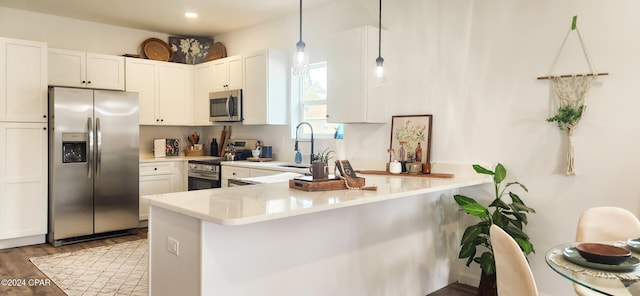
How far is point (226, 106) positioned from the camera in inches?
213

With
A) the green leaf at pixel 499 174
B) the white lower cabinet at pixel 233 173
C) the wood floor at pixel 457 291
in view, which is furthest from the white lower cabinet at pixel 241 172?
the green leaf at pixel 499 174

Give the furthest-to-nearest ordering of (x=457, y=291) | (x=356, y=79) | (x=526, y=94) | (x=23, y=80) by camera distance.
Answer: (x=23, y=80) < (x=356, y=79) < (x=457, y=291) < (x=526, y=94)

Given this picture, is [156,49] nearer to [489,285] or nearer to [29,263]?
[29,263]

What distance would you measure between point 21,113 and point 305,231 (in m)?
3.70

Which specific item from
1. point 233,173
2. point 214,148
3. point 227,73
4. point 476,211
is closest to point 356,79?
point 476,211

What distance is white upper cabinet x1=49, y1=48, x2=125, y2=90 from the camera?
198 inches

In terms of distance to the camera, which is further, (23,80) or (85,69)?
(85,69)

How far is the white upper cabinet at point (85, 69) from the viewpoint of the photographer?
503 centimetres

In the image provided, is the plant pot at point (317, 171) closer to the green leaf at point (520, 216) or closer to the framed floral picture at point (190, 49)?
the green leaf at point (520, 216)

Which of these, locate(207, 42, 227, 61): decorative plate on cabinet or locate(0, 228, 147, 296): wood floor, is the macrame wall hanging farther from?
locate(207, 42, 227, 61): decorative plate on cabinet

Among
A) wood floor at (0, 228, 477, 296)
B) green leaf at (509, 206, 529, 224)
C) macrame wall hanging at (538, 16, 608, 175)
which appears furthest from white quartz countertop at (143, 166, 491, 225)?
wood floor at (0, 228, 477, 296)

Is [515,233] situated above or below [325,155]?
below

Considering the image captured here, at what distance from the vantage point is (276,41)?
531 centimetres

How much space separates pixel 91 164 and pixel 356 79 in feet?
10.1
